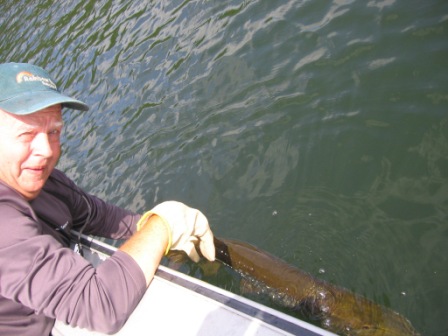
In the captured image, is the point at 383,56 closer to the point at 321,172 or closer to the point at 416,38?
the point at 416,38

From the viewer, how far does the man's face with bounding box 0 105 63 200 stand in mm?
2307

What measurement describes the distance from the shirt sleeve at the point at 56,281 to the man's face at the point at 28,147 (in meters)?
0.22

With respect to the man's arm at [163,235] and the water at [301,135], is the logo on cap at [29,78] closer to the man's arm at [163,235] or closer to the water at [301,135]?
the man's arm at [163,235]

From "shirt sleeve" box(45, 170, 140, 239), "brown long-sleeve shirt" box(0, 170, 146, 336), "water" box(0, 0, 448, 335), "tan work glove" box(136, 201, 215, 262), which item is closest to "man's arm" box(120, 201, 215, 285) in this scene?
"tan work glove" box(136, 201, 215, 262)

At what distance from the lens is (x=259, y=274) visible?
349cm

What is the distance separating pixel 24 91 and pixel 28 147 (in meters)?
0.34

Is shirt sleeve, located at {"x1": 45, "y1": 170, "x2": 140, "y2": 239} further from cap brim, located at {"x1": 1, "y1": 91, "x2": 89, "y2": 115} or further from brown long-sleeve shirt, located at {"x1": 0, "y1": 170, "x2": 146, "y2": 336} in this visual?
cap brim, located at {"x1": 1, "y1": 91, "x2": 89, "y2": 115}

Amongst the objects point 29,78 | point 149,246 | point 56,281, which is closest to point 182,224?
point 149,246

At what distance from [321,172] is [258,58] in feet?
7.58

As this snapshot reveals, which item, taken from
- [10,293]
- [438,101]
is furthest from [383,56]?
[10,293]

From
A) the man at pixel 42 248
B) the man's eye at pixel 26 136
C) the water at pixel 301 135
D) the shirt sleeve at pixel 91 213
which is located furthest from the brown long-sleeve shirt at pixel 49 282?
the water at pixel 301 135

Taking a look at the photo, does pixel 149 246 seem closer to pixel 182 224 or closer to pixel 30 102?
pixel 182 224

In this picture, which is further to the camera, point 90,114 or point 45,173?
point 90,114

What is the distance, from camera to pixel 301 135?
15.5ft
